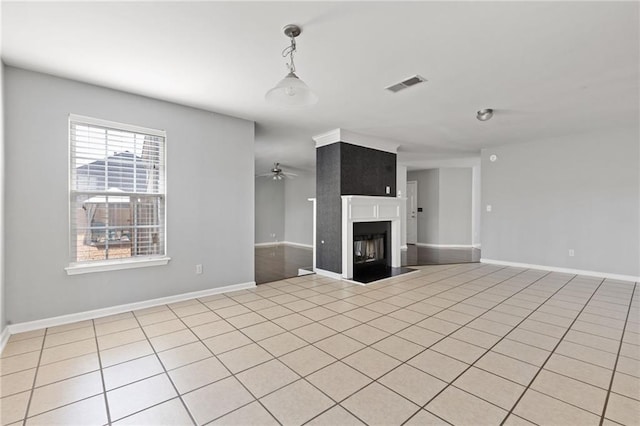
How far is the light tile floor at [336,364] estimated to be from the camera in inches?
66.5

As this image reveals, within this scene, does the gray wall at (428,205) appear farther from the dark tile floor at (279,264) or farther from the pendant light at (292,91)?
the pendant light at (292,91)

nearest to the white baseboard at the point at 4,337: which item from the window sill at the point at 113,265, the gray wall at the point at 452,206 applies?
the window sill at the point at 113,265

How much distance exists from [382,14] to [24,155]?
352 cm

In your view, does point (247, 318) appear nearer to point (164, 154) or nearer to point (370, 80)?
point (164, 154)

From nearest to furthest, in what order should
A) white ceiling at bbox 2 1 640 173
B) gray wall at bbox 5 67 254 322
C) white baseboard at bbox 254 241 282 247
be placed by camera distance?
white ceiling at bbox 2 1 640 173 → gray wall at bbox 5 67 254 322 → white baseboard at bbox 254 241 282 247

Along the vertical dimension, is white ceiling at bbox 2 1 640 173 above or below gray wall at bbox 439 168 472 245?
above

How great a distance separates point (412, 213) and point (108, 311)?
8.67 meters

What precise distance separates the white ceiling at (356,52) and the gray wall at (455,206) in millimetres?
4908

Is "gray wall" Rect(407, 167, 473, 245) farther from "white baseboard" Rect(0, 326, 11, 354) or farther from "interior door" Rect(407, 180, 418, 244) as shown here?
"white baseboard" Rect(0, 326, 11, 354)

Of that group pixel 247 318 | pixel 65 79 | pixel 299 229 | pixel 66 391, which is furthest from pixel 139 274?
A: pixel 299 229

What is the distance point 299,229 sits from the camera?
33.2 feet

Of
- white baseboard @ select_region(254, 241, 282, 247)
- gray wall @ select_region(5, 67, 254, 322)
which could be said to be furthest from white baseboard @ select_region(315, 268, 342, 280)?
white baseboard @ select_region(254, 241, 282, 247)

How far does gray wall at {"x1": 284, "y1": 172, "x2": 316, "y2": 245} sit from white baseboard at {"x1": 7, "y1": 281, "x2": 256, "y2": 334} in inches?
222

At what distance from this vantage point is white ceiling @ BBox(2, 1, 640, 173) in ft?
6.64
